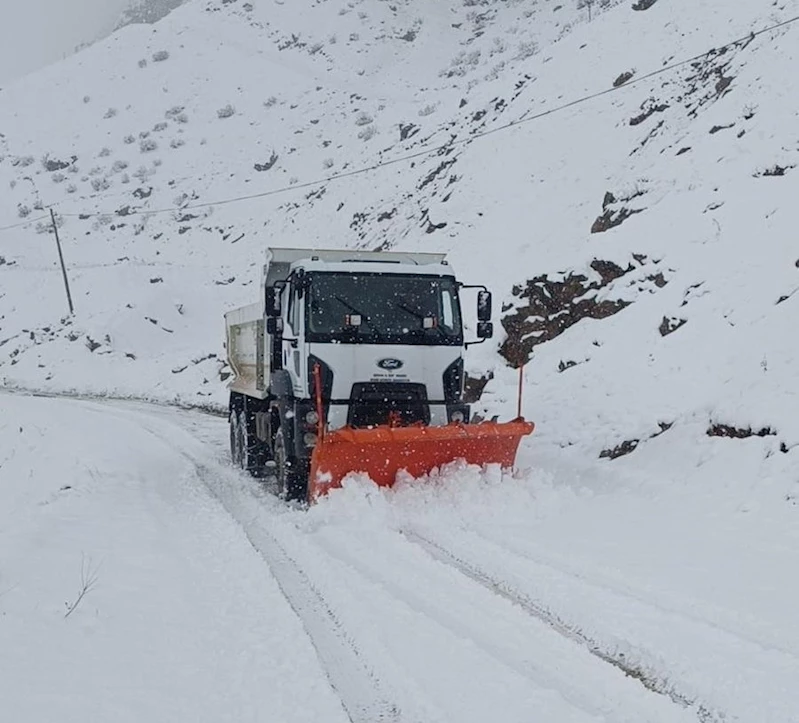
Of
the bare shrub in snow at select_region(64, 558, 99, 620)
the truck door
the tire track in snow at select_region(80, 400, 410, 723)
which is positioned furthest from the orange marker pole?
the bare shrub in snow at select_region(64, 558, 99, 620)

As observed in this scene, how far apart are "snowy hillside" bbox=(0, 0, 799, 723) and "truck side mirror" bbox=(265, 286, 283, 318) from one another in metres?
2.40

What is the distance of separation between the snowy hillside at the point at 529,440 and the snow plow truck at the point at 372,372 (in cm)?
41

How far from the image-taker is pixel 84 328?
3400 cm

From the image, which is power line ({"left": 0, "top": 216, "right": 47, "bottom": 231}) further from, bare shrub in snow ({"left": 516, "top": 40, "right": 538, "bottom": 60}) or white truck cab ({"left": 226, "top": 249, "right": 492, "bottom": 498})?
white truck cab ({"left": 226, "top": 249, "right": 492, "bottom": 498})

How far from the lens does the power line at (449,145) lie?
21.9m

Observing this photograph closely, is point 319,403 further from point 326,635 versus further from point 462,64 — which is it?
point 462,64

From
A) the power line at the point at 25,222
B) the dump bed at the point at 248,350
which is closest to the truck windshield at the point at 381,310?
the dump bed at the point at 248,350

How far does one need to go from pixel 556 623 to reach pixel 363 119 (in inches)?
1724

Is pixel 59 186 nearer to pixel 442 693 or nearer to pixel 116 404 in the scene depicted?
pixel 116 404

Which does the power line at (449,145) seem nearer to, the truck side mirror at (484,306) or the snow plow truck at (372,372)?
the truck side mirror at (484,306)

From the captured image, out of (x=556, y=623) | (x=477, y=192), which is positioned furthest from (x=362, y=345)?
(x=477, y=192)

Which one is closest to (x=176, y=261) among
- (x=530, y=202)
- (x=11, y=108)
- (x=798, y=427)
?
(x=530, y=202)

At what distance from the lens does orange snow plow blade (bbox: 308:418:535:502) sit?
863 cm

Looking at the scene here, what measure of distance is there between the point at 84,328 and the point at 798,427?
31.0m
